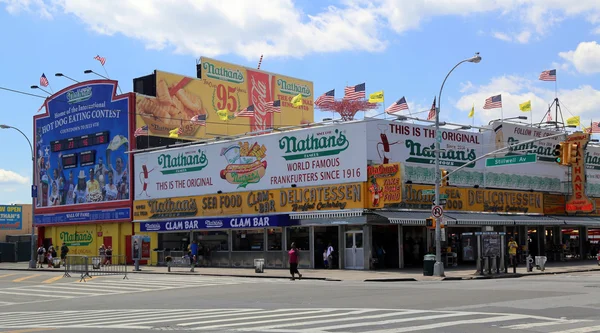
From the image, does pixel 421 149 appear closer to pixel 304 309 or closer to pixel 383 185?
pixel 383 185

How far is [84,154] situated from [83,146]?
676 millimetres

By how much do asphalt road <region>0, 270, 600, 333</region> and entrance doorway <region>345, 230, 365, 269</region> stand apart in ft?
39.8

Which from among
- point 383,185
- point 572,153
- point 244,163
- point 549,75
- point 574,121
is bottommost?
point 383,185

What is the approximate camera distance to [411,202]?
131 ft

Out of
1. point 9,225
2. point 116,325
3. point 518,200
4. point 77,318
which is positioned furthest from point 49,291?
point 9,225

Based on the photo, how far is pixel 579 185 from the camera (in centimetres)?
5022

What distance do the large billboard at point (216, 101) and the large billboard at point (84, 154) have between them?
2757 mm

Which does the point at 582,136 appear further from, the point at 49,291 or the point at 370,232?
the point at 49,291

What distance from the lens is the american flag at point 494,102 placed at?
41.1 m

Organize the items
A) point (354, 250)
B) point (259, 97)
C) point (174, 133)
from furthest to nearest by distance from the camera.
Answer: point (259, 97) < point (174, 133) < point (354, 250)

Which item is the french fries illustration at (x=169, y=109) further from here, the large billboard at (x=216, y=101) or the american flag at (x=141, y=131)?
the american flag at (x=141, y=131)

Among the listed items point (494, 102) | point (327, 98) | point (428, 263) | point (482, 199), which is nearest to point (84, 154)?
point (327, 98)

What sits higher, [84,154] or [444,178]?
[84,154]

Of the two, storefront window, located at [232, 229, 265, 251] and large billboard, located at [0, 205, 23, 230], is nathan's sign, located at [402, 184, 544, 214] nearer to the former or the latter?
storefront window, located at [232, 229, 265, 251]
